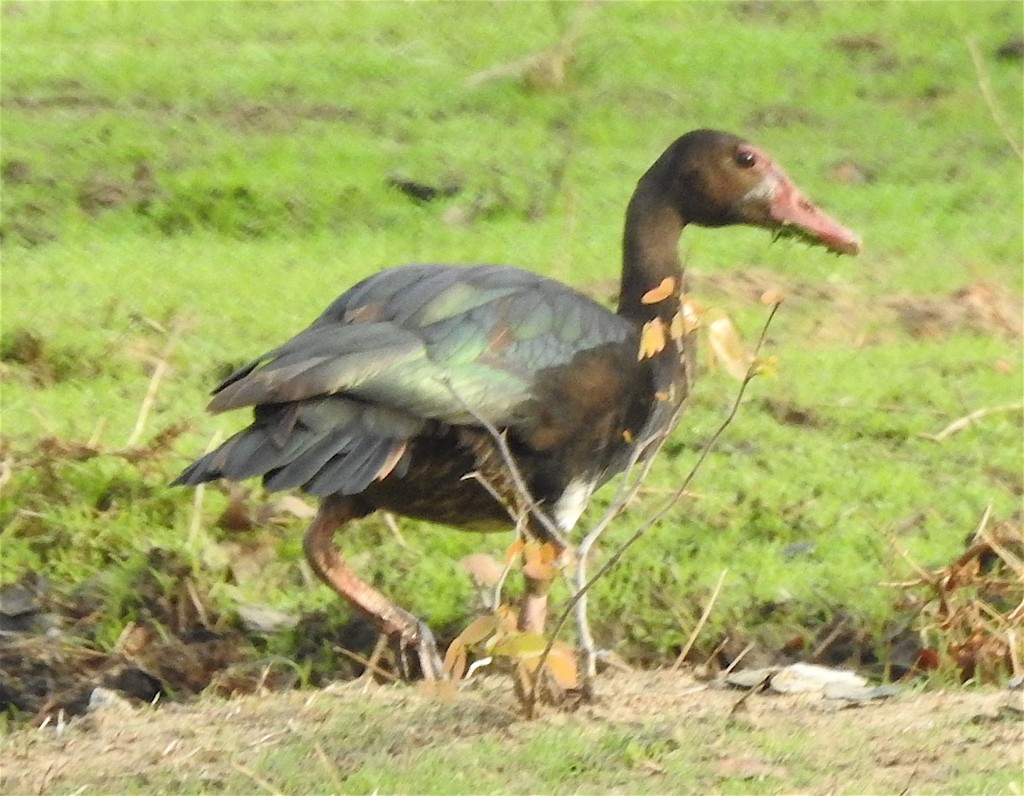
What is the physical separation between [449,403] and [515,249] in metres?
5.19

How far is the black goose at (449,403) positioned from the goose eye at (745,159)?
50 cm

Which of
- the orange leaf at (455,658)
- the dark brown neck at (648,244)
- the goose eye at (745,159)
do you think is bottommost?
the orange leaf at (455,658)

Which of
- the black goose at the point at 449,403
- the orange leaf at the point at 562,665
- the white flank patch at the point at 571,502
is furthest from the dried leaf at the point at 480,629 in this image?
the white flank patch at the point at 571,502

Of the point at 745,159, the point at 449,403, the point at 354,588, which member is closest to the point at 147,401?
the point at 354,588

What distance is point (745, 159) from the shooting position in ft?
19.0

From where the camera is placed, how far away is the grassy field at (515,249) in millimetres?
6383

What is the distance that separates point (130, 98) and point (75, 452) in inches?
210

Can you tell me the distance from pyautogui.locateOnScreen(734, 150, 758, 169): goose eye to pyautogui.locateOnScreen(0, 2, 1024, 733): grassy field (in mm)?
701

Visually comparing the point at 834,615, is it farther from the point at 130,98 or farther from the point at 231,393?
the point at 130,98

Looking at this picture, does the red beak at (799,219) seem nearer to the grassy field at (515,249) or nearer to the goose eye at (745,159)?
the goose eye at (745,159)

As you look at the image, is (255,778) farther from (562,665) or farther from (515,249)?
(515,249)

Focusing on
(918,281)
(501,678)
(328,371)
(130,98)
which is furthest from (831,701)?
(130,98)

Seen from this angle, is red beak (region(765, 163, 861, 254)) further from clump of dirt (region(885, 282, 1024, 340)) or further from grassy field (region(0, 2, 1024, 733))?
clump of dirt (region(885, 282, 1024, 340))

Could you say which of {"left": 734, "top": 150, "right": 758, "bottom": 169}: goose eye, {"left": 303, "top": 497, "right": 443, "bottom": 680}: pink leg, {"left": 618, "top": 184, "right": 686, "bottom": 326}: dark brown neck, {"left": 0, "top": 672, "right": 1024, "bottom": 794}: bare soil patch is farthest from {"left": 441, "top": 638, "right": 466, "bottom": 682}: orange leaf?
{"left": 734, "top": 150, "right": 758, "bottom": 169}: goose eye
